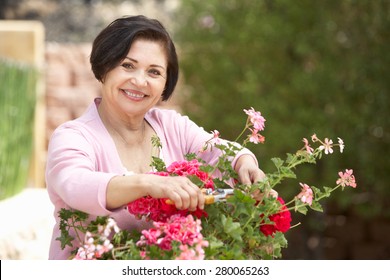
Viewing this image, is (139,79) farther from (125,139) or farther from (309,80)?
(309,80)

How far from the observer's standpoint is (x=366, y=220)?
27.5 feet

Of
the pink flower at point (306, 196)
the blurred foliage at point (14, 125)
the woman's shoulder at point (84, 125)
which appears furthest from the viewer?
the blurred foliage at point (14, 125)

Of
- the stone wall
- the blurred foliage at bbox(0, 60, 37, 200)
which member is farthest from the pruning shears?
the stone wall

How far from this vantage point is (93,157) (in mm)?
2305

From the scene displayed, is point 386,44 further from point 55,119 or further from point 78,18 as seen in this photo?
point 78,18

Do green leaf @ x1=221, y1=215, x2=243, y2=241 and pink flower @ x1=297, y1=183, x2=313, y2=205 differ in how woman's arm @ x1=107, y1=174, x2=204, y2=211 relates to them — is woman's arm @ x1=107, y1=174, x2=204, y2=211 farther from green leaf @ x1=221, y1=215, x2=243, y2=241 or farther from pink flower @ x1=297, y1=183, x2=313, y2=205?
pink flower @ x1=297, y1=183, x2=313, y2=205

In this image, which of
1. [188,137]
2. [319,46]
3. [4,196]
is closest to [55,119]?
[4,196]

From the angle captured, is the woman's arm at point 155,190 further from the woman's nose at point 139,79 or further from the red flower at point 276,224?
the woman's nose at point 139,79

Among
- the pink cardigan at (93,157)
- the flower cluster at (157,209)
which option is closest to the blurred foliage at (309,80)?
the pink cardigan at (93,157)

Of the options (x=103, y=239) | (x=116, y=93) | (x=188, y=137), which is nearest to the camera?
(x=103, y=239)

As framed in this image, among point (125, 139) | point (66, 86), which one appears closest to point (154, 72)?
point (125, 139)

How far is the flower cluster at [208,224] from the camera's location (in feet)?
6.64

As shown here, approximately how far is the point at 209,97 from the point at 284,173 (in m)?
5.65

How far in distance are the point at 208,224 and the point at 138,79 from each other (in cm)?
48
